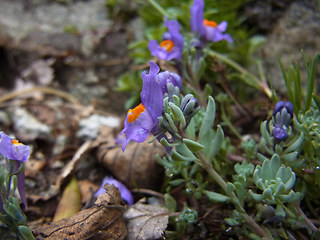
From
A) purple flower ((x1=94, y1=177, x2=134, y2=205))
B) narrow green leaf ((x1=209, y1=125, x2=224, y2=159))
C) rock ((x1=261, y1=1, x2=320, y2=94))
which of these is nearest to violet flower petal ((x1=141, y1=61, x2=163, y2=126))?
narrow green leaf ((x1=209, y1=125, x2=224, y2=159))

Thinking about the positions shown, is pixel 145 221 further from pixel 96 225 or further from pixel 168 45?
pixel 168 45

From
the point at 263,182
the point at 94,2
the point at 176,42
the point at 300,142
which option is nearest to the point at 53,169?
the point at 176,42

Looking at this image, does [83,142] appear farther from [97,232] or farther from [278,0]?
[278,0]

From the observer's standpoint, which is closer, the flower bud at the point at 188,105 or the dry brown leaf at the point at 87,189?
the flower bud at the point at 188,105

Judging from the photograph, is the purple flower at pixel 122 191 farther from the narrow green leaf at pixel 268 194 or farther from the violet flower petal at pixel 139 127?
the narrow green leaf at pixel 268 194

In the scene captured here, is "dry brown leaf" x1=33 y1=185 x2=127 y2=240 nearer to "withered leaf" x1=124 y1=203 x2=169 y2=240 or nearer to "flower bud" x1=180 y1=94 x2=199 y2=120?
"withered leaf" x1=124 y1=203 x2=169 y2=240

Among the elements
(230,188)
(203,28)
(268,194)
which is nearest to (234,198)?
(230,188)

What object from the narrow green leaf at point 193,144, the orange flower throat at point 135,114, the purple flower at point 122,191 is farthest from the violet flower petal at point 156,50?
the purple flower at point 122,191
